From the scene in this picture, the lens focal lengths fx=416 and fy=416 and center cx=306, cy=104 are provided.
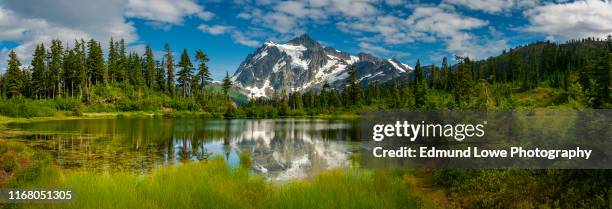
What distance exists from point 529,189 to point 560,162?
1.48 m

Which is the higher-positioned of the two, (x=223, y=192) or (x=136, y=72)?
(x=136, y=72)

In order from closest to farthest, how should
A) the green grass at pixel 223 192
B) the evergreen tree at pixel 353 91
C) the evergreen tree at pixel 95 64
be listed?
the green grass at pixel 223 192, the evergreen tree at pixel 95 64, the evergreen tree at pixel 353 91

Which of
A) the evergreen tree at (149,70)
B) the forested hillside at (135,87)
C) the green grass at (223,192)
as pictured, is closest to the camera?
the green grass at (223,192)

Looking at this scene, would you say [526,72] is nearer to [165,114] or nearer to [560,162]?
[165,114]

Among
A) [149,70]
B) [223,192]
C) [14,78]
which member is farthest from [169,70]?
[223,192]

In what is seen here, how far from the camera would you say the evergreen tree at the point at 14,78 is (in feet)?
364

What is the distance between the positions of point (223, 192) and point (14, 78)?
406 ft

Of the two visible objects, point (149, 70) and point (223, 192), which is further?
point (149, 70)

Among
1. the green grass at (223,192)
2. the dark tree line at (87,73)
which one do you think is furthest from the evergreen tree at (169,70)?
the green grass at (223,192)

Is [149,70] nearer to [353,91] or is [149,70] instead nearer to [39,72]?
[39,72]

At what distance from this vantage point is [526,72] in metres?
174

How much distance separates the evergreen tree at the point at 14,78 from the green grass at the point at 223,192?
116286 mm

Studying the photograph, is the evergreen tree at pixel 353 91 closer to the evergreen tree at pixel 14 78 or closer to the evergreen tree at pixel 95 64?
the evergreen tree at pixel 95 64

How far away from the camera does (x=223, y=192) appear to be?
13688 mm
